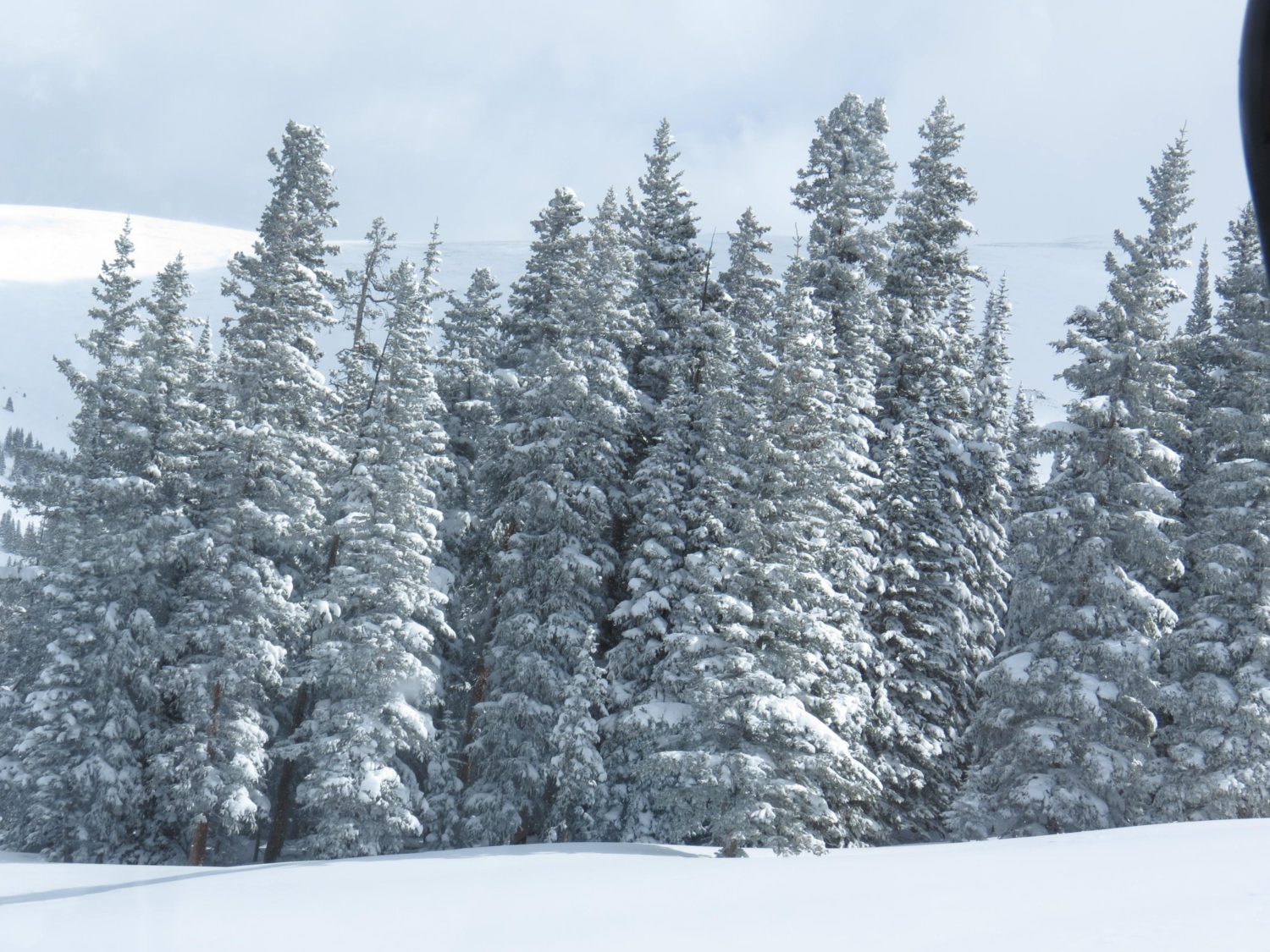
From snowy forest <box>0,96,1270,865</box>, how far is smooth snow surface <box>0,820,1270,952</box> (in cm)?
408

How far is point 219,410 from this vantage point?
28594mm

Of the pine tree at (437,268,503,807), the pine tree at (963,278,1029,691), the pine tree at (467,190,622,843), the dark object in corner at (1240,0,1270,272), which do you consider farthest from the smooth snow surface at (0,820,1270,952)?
the pine tree at (437,268,503,807)

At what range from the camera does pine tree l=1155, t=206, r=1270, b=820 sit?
22234 millimetres

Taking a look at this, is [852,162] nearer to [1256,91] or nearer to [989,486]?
[989,486]

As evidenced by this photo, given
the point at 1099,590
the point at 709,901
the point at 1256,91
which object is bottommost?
the point at 709,901

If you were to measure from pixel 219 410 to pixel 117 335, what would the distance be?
233 inches

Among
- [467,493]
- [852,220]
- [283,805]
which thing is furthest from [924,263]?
[283,805]

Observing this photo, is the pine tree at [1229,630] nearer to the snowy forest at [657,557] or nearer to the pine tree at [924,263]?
the snowy forest at [657,557]

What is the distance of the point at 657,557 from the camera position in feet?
86.9

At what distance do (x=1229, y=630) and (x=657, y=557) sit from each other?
1298 centimetres

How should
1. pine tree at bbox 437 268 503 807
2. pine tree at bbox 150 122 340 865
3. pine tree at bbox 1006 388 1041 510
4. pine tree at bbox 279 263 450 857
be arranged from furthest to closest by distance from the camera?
pine tree at bbox 437 268 503 807, pine tree at bbox 1006 388 1041 510, pine tree at bbox 150 122 340 865, pine tree at bbox 279 263 450 857

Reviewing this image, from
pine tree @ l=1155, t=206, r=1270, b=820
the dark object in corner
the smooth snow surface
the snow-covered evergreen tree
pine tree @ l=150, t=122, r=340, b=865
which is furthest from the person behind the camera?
the snow-covered evergreen tree

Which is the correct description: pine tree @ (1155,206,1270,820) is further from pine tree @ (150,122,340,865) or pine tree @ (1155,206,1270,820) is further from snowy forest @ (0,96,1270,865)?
pine tree @ (150,122,340,865)

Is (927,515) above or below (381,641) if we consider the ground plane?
above
